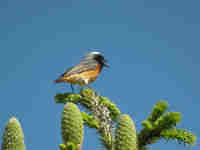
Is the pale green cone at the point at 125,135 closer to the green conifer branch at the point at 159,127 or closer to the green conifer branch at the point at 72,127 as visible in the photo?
the green conifer branch at the point at 72,127

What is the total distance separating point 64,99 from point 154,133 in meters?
2.29

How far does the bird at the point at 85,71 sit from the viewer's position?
332 inches

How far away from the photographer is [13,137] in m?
1.75

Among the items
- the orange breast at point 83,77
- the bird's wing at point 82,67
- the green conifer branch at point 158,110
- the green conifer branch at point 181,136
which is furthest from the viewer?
the orange breast at point 83,77

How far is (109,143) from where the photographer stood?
206 cm

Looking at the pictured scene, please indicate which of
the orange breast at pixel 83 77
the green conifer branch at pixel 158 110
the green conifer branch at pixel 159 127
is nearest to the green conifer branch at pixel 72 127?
the green conifer branch at pixel 159 127

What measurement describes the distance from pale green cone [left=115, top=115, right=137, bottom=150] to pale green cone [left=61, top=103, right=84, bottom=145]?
0.20 meters

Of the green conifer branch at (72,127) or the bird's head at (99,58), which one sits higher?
the bird's head at (99,58)

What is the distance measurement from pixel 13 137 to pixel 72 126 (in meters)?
0.31

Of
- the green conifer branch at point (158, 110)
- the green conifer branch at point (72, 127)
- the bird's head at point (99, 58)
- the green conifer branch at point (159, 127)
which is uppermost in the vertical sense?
the bird's head at point (99, 58)

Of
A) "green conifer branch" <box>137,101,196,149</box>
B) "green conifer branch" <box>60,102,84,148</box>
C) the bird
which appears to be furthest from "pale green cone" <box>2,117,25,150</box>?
the bird

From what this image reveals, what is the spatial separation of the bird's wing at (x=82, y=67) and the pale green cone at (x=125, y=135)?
6.36m

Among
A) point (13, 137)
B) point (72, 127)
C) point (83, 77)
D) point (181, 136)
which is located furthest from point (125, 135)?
point (83, 77)

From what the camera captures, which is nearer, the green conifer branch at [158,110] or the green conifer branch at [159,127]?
the green conifer branch at [159,127]
